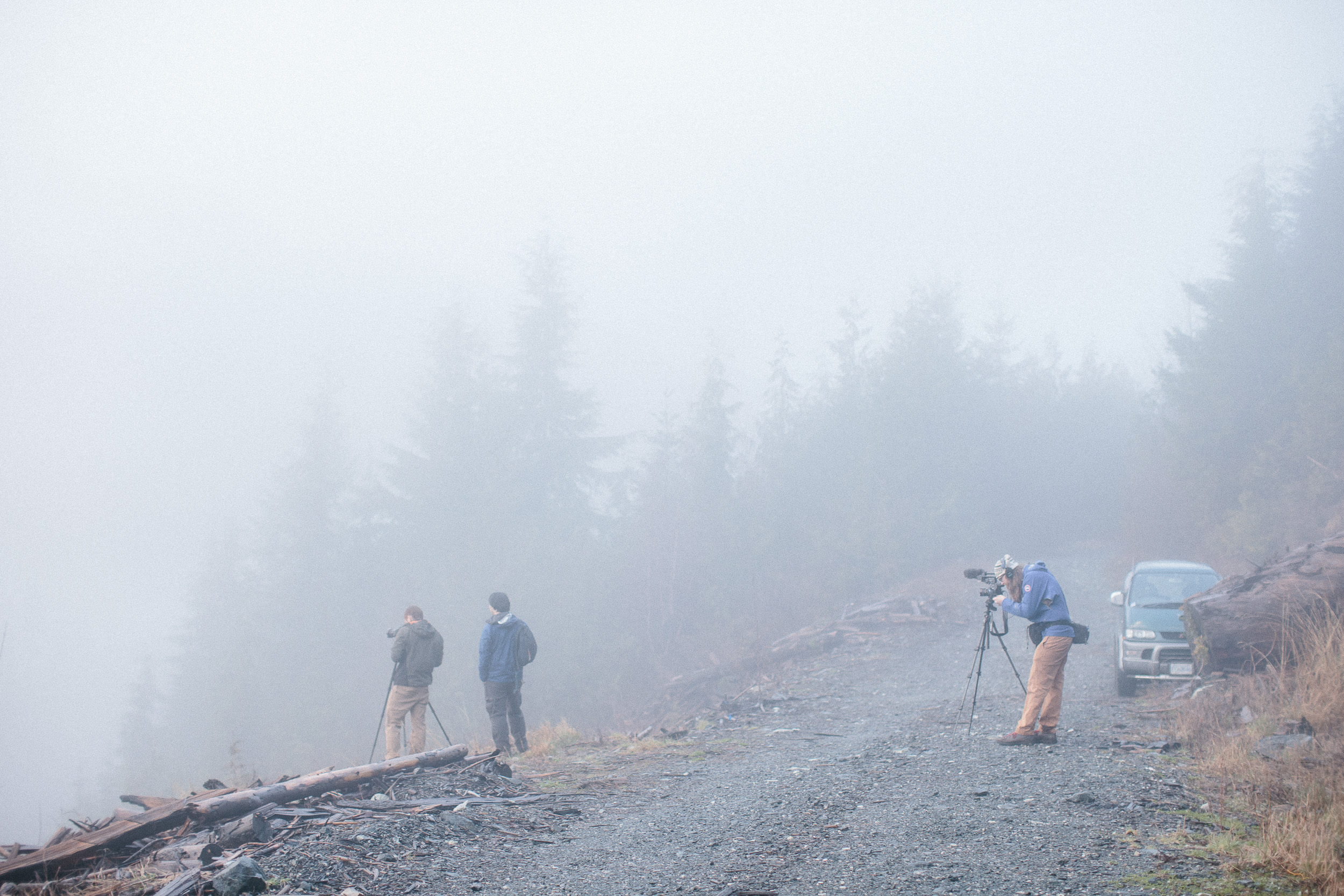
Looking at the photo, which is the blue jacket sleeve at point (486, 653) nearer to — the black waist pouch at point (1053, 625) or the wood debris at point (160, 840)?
the wood debris at point (160, 840)

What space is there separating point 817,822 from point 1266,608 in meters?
7.62

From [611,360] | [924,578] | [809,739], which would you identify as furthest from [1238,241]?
[611,360]

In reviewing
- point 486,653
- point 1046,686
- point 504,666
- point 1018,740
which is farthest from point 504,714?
point 1046,686

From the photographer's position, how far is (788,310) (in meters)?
178

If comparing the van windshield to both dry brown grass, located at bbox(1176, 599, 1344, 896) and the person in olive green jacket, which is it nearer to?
dry brown grass, located at bbox(1176, 599, 1344, 896)

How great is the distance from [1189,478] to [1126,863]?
29.5m

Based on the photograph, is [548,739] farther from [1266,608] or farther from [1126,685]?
[1266,608]

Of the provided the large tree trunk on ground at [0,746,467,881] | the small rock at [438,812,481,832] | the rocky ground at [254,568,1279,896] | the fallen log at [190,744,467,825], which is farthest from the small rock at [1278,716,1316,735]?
the large tree trunk on ground at [0,746,467,881]

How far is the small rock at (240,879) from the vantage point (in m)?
3.99

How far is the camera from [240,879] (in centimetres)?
405

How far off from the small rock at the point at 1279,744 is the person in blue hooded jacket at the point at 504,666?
797cm

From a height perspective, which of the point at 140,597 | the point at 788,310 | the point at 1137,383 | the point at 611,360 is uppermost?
the point at 788,310

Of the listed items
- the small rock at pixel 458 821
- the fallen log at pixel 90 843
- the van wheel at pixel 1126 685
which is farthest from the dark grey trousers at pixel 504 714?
the van wheel at pixel 1126 685

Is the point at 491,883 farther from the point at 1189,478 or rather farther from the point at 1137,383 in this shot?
the point at 1137,383
